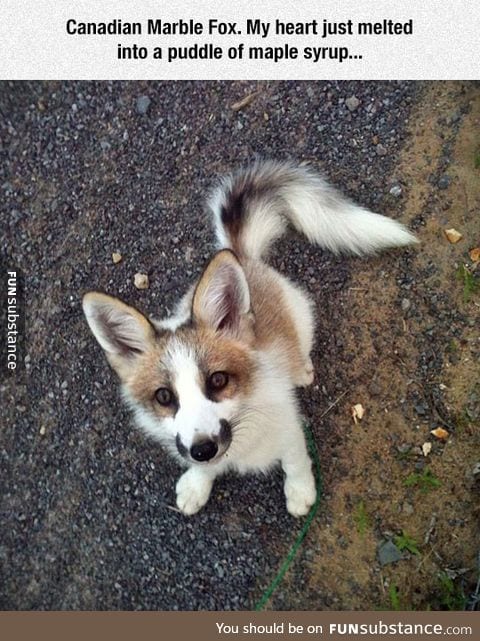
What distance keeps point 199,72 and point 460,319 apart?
3.63 ft

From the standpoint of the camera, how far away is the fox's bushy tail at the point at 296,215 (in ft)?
5.82

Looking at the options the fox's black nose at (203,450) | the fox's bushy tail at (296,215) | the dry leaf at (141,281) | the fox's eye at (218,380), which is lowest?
the dry leaf at (141,281)

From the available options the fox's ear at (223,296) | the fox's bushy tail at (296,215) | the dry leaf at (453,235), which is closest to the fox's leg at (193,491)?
the fox's ear at (223,296)

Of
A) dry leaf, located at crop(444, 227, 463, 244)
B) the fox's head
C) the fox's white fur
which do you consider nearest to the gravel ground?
the fox's white fur

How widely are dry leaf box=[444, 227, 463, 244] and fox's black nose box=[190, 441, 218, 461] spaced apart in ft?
3.34

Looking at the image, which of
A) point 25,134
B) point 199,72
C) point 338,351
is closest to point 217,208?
point 199,72

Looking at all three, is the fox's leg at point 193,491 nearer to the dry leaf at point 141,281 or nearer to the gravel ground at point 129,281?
the gravel ground at point 129,281

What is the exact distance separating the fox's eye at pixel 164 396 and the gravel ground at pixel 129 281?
59 centimetres

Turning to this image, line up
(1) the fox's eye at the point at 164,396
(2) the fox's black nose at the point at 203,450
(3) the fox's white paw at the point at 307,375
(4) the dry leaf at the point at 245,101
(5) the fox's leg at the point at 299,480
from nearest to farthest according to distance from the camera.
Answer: (2) the fox's black nose at the point at 203,450 → (1) the fox's eye at the point at 164,396 → (5) the fox's leg at the point at 299,480 → (3) the fox's white paw at the point at 307,375 → (4) the dry leaf at the point at 245,101

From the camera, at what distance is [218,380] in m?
1.37

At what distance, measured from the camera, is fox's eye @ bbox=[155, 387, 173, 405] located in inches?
54.7

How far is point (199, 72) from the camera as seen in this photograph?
6.12 feet

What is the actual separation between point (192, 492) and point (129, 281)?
74 centimetres

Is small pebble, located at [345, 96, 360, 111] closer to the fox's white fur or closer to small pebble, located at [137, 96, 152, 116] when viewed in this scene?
the fox's white fur
